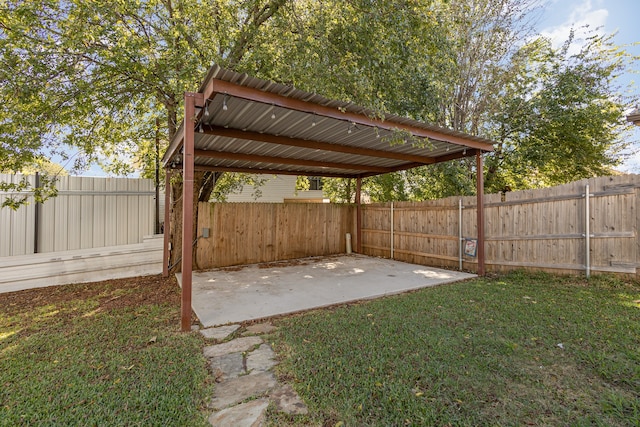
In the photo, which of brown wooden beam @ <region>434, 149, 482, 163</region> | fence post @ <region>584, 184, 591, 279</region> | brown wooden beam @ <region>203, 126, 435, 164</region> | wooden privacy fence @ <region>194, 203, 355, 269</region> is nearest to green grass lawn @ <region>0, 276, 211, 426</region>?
brown wooden beam @ <region>203, 126, 435, 164</region>

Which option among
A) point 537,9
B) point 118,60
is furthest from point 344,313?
point 537,9

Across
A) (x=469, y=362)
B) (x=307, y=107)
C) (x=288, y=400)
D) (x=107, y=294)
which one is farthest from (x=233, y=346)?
(x=107, y=294)

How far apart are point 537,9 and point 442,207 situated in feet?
22.5

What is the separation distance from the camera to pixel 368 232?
888 cm

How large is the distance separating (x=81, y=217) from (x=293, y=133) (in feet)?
15.0

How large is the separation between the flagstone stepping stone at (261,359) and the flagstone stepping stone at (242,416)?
41cm

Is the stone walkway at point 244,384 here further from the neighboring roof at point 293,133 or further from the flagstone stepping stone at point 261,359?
the neighboring roof at point 293,133

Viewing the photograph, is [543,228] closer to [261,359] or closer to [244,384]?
[261,359]

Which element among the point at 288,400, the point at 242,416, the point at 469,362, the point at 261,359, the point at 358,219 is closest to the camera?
the point at 242,416

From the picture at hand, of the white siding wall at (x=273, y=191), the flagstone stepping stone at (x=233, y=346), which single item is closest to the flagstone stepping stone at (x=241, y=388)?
the flagstone stepping stone at (x=233, y=346)

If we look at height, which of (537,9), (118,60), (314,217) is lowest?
(314,217)

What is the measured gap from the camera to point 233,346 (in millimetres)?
2709

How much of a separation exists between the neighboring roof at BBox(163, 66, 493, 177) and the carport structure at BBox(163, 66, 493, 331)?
11mm

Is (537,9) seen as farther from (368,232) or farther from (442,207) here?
(368,232)
